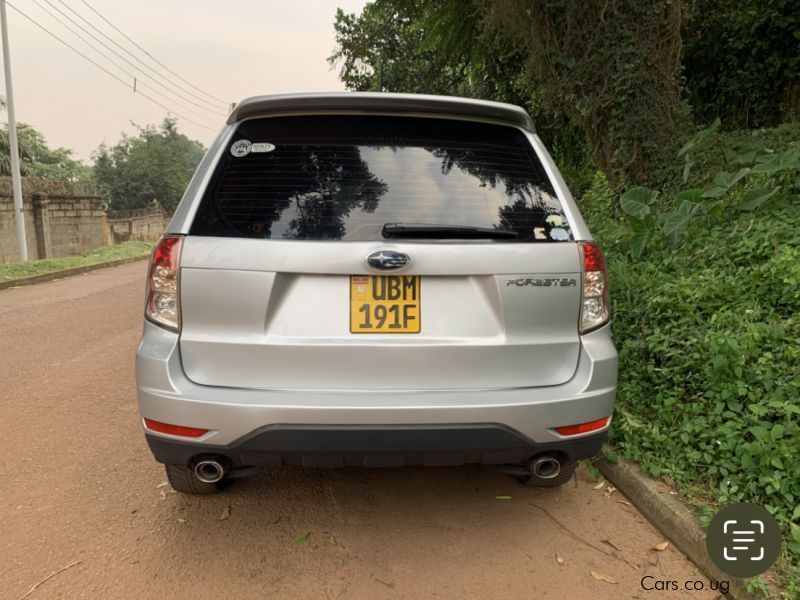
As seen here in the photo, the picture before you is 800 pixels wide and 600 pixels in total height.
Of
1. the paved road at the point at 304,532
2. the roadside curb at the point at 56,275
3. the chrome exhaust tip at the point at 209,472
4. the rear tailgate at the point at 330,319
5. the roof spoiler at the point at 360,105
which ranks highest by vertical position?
the roof spoiler at the point at 360,105

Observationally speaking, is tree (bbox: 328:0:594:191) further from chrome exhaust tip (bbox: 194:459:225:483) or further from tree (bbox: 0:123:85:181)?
tree (bbox: 0:123:85:181)

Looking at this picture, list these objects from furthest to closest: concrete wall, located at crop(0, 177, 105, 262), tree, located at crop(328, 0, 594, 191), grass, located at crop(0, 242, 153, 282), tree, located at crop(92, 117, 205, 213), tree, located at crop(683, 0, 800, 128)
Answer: tree, located at crop(92, 117, 205, 213) → concrete wall, located at crop(0, 177, 105, 262) → grass, located at crop(0, 242, 153, 282) → tree, located at crop(328, 0, 594, 191) → tree, located at crop(683, 0, 800, 128)

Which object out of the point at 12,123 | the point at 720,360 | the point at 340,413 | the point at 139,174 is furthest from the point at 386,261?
the point at 139,174

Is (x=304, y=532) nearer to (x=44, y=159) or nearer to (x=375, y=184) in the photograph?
(x=375, y=184)

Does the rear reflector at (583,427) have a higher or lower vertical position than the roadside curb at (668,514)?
higher

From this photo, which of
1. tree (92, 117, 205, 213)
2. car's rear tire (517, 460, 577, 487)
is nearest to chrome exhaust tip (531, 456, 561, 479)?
car's rear tire (517, 460, 577, 487)

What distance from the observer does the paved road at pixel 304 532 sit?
2.06 meters

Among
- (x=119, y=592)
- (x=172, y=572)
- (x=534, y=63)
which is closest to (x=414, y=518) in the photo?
(x=172, y=572)

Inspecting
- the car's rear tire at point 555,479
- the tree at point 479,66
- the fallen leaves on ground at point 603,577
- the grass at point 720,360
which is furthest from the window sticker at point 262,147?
the tree at point 479,66

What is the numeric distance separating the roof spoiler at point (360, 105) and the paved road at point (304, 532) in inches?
69.3

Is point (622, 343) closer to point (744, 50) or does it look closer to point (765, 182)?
point (765, 182)

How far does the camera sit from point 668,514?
7.71 feet

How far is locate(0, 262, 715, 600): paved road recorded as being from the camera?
2.06 metres

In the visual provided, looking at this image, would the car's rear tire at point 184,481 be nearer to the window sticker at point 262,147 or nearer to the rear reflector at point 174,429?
the rear reflector at point 174,429
